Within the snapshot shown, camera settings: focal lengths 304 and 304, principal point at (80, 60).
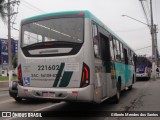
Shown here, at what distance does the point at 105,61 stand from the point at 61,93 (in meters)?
2.32

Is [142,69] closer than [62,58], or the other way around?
[62,58]

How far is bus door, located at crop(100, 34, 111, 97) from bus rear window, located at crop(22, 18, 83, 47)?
4.60ft

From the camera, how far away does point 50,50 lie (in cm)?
877

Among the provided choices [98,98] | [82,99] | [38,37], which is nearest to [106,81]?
[98,98]

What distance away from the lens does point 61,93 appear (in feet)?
27.5

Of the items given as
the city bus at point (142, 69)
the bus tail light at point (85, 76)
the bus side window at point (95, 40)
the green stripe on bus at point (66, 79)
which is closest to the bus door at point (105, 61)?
the bus side window at point (95, 40)

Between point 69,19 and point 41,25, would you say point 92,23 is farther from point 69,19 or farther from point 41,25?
point 41,25

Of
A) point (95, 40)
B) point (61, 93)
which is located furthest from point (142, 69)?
point (61, 93)

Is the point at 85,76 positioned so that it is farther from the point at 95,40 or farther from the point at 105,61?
the point at 105,61

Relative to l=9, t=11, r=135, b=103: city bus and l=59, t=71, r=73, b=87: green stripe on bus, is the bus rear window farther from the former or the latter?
l=59, t=71, r=73, b=87: green stripe on bus

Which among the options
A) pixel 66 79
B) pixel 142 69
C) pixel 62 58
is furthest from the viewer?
pixel 142 69

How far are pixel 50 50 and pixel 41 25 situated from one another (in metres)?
0.92

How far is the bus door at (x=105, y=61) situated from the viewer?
9.71 metres

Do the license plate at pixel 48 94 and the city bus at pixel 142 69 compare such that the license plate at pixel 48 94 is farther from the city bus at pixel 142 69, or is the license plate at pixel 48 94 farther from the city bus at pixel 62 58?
the city bus at pixel 142 69
